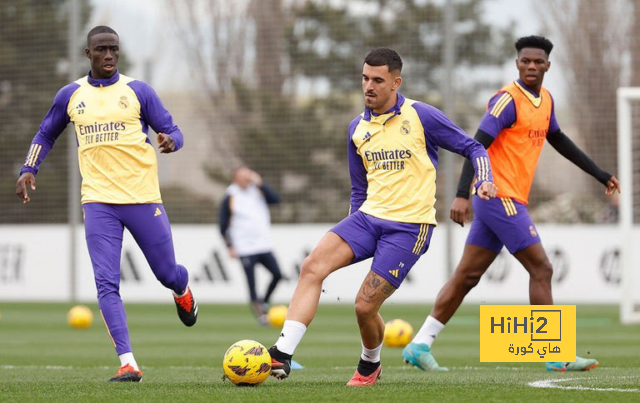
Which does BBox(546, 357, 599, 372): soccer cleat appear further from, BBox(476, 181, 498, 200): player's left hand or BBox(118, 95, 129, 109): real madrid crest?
BBox(118, 95, 129, 109): real madrid crest

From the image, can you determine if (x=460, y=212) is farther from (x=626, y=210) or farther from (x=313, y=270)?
(x=626, y=210)

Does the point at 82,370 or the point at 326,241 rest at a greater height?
the point at 326,241

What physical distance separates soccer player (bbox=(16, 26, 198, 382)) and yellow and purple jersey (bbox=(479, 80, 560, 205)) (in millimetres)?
2413

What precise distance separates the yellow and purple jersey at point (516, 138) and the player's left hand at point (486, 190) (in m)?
1.62

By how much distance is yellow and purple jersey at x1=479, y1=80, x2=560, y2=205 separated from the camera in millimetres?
9125

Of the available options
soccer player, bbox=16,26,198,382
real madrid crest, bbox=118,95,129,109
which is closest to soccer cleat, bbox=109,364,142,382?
soccer player, bbox=16,26,198,382

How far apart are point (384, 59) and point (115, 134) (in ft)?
6.69

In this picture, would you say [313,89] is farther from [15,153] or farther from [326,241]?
[326,241]

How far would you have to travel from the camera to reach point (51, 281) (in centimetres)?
2383

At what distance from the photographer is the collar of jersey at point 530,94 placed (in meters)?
9.23

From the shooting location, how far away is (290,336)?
750cm

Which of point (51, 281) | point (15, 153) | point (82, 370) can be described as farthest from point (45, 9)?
point (82, 370)

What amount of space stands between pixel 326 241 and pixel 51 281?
55.8 feet

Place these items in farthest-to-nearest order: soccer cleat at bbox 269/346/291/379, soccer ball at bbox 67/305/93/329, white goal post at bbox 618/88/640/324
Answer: soccer ball at bbox 67/305/93/329, white goal post at bbox 618/88/640/324, soccer cleat at bbox 269/346/291/379
